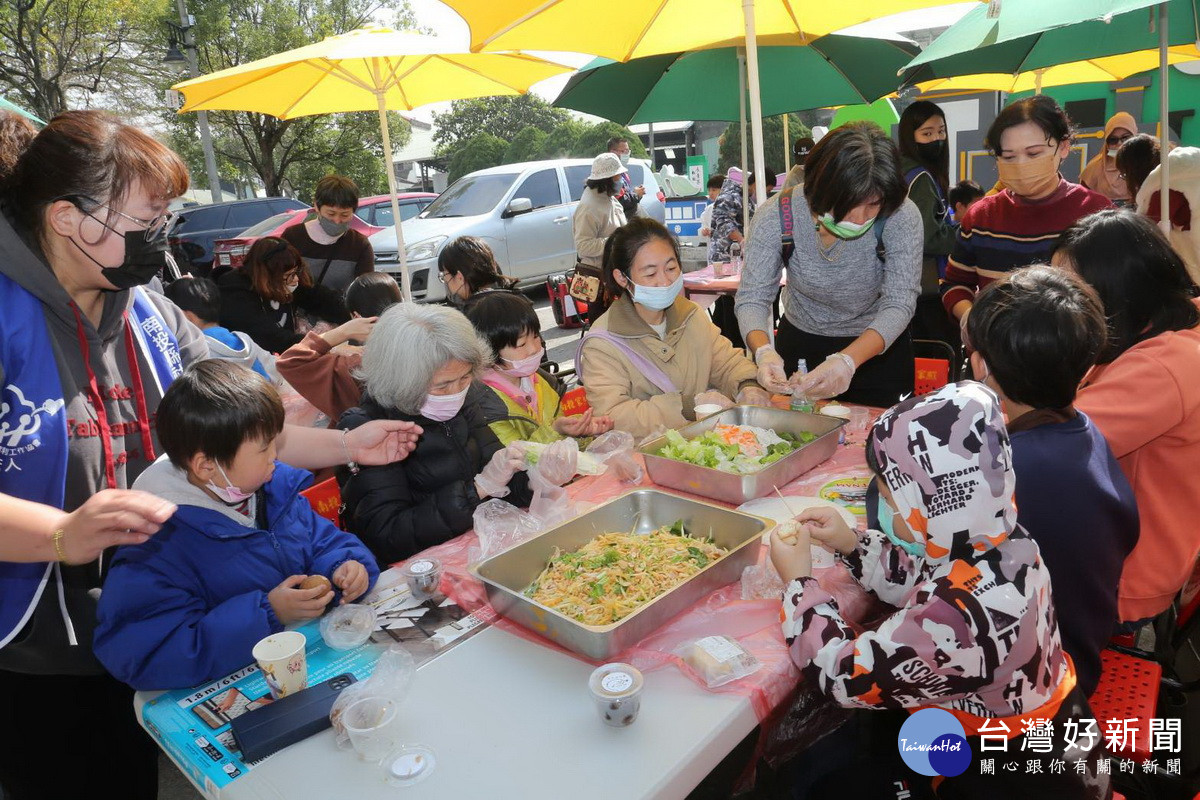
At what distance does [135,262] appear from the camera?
176 cm

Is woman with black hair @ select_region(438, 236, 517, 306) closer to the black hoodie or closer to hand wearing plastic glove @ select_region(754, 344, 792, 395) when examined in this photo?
hand wearing plastic glove @ select_region(754, 344, 792, 395)

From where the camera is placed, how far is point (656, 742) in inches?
52.4

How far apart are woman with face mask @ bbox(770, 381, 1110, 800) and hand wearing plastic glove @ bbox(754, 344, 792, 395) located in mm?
1291

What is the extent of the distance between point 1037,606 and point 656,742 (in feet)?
2.49

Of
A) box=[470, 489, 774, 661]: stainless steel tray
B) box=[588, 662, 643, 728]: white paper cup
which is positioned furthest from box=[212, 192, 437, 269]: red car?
box=[588, 662, 643, 728]: white paper cup

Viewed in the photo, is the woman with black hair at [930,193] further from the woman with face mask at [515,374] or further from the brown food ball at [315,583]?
the brown food ball at [315,583]

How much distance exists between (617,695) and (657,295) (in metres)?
1.99

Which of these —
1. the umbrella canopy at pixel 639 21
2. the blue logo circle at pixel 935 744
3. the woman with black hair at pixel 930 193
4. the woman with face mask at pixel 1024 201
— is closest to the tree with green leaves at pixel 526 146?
the woman with black hair at pixel 930 193

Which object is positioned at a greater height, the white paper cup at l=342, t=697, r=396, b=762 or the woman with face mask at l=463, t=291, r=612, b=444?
the woman with face mask at l=463, t=291, r=612, b=444

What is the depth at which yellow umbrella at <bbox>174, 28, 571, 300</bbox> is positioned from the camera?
4645 mm

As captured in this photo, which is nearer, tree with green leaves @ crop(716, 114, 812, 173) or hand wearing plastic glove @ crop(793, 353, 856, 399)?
hand wearing plastic glove @ crop(793, 353, 856, 399)

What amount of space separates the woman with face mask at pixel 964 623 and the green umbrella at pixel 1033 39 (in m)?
2.17

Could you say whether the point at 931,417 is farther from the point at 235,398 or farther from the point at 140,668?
the point at 140,668

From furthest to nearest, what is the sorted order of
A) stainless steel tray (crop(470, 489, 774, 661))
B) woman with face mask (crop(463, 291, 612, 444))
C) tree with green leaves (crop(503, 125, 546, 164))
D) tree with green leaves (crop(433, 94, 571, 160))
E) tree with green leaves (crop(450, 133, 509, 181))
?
tree with green leaves (crop(433, 94, 571, 160)), tree with green leaves (crop(450, 133, 509, 181)), tree with green leaves (crop(503, 125, 546, 164)), woman with face mask (crop(463, 291, 612, 444)), stainless steel tray (crop(470, 489, 774, 661))
